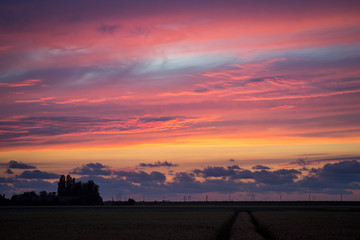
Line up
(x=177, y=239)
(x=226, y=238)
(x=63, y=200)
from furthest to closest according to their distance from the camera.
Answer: (x=63, y=200), (x=226, y=238), (x=177, y=239)

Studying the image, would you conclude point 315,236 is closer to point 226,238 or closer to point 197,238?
point 226,238

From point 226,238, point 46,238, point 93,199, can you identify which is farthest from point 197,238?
point 93,199

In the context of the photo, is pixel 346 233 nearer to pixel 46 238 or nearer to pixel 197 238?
pixel 197 238

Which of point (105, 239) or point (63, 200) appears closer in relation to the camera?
point (105, 239)

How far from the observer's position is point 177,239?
35.9 meters

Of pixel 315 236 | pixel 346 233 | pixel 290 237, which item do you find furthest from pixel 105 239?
pixel 346 233

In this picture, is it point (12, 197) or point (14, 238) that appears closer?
point (14, 238)

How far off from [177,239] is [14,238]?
1466 cm

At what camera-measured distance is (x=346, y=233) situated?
40781 millimetres

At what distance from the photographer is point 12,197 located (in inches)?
7800

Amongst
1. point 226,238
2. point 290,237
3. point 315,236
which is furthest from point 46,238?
point 315,236

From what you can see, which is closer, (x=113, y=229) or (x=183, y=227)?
(x=113, y=229)

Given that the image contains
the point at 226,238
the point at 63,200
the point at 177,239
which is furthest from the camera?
the point at 63,200

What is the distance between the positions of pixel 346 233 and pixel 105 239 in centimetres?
2337
